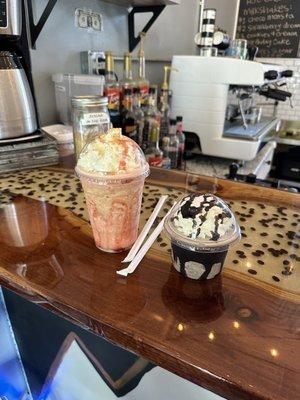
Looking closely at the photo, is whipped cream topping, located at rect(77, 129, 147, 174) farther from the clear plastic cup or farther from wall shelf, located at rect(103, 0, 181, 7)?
wall shelf, located at rect(103, 0, 181, 7)

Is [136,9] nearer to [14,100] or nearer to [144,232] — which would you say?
[14,100]

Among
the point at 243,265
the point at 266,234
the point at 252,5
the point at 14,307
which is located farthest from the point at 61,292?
the point at 252,5

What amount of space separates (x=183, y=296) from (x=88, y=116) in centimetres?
63

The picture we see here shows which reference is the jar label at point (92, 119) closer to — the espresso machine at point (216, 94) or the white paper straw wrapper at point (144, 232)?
the white paper straw wrapper at point (144, 232)

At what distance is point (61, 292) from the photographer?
0.49 metres

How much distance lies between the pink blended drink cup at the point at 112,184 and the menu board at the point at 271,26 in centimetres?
316

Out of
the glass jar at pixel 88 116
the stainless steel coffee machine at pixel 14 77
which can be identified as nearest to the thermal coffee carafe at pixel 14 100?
the stainless steel coffee machine at pixel 14 77

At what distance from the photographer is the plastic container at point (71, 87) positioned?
125cm

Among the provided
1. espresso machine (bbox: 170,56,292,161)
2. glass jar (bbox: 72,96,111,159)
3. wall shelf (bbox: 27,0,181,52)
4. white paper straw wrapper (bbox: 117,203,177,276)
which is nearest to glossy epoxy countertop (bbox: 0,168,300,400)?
white paper straw wrapper (bbox: 117,203,177,276)

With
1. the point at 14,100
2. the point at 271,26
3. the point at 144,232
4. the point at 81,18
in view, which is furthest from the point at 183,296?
the point at 271,26

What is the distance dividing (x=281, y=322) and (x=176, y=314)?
0.15 m

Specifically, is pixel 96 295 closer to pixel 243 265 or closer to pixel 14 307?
pixel 243 265

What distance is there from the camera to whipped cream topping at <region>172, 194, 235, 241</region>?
489mm

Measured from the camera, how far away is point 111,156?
21.1 inches
